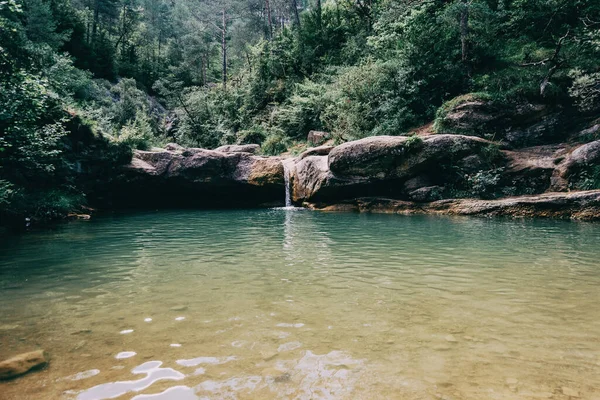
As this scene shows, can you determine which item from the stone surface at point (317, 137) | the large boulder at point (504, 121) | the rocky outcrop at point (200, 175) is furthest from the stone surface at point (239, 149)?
the large boulder at point (504, 121)

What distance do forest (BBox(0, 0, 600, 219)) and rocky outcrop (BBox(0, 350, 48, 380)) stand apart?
7.91m

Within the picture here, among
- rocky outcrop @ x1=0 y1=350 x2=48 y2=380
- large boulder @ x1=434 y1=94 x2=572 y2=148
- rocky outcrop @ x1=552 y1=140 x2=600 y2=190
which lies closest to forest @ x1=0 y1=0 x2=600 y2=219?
large boulder @ x1=434 y1=94 x2=572 y2=148

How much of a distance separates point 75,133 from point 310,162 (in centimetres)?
1083

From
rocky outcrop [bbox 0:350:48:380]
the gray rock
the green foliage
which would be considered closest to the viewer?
rocky outcrop [bbox 0:350:48:380]

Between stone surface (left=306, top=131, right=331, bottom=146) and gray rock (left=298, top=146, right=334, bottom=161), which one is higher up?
stone surface (left=306, top=131, right=331, bottom=146)

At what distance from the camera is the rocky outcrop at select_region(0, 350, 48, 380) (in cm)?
273

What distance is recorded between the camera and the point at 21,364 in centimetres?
285

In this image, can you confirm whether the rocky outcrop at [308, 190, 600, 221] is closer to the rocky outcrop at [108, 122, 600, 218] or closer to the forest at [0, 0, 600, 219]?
the rocky outcrop at [108, 122, 600, 218]

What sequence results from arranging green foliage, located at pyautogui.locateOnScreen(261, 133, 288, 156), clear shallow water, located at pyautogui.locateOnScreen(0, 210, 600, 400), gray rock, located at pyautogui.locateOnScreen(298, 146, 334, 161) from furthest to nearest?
green foliage, located at pyautogui.locateOnScreen(261, 133, 288, 156) < gray rock, located at pyautogui.locateOnScreen(298, 146, 334, 161) < clear shallow water, located at pyautogui.locateOnScreen(0, 210, 600, 400)

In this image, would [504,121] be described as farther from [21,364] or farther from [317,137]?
[21,364]

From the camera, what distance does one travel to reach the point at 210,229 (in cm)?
1105

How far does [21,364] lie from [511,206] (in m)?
14.1

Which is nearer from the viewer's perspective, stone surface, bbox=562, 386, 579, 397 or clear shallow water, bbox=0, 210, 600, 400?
stone surface, bbox=562, 386, 579, 397

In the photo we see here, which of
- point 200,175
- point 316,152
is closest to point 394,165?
point 316,152
